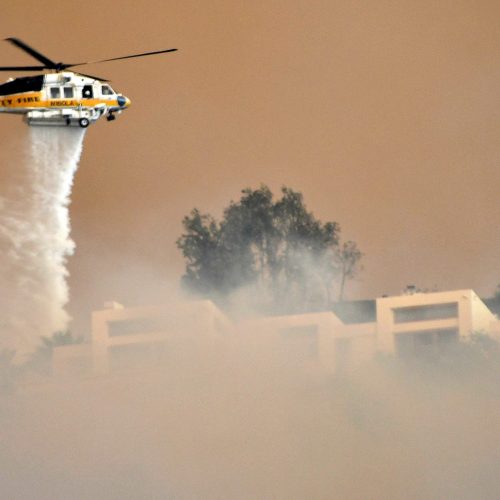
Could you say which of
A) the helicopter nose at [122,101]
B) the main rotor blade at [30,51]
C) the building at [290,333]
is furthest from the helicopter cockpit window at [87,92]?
the building at [290,333]

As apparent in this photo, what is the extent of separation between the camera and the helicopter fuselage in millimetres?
65750

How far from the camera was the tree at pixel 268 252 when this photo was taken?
97875 millimetres

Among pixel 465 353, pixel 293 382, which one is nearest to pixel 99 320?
pixel 293 382

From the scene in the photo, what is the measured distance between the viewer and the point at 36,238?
289 ft

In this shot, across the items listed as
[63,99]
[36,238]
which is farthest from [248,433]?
[63,99]

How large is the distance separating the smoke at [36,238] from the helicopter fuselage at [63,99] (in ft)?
49.6

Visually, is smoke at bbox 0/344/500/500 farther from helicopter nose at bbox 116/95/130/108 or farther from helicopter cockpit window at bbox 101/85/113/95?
helicopter cockpit window at bbox 101/85/113/95

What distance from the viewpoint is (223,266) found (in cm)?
9919

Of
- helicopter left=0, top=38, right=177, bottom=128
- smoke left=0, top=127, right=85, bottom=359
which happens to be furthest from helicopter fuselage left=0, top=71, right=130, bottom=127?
smoke left=0, top=127, right=85, bottom=359

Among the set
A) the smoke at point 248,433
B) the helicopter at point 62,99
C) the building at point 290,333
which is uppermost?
the helicopter at point 62,99

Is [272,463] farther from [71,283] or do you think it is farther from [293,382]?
[71,283]

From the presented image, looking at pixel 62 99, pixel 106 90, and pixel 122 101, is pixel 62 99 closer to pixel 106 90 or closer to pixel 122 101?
pixel 106 90

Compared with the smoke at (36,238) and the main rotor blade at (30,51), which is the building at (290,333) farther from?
the main rotor blade at (30,51)

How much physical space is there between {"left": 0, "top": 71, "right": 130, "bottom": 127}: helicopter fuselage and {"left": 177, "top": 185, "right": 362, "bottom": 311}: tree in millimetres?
32000
